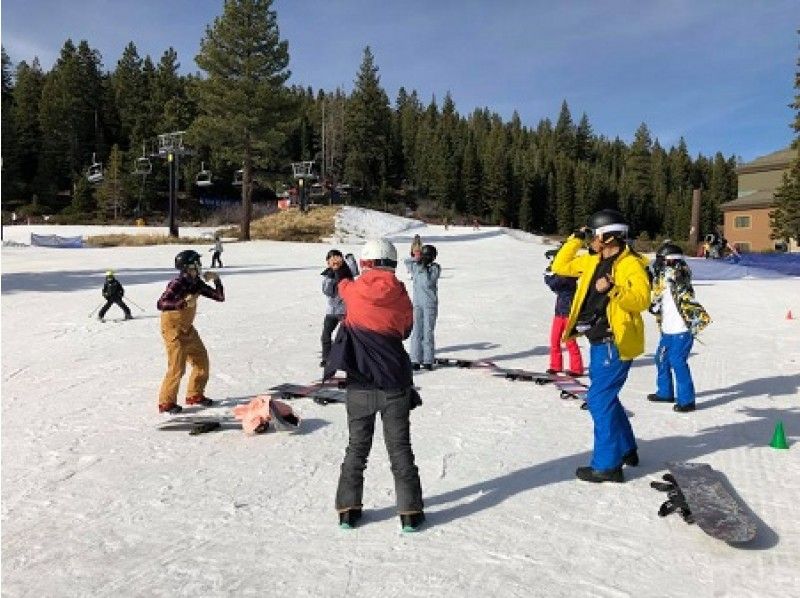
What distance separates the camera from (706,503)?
14.0ft

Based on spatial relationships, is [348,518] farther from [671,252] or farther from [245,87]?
[245,87]

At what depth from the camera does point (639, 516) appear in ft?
14.3

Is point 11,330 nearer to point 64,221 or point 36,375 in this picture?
point 36,375

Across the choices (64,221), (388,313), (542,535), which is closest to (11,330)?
(388,313)

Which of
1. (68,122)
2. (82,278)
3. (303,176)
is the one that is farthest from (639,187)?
(82,278)

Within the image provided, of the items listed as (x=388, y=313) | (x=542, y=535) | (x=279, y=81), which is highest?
(x=279, y=81)

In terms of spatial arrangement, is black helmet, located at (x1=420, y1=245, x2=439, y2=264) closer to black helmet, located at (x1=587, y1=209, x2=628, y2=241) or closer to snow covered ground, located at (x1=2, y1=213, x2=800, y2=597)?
snow covered ground, located at (x1=2, y1=213, x2=800, y2=597)

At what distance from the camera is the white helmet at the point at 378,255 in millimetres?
4238

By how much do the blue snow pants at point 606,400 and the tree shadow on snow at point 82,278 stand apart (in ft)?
49.7

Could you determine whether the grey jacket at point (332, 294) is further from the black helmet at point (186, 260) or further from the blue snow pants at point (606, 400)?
the blue snow pants at point (606, 400)

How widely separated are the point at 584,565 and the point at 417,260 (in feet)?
18.8

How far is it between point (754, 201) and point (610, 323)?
63490 mm

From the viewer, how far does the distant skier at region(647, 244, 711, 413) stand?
22.9 ft

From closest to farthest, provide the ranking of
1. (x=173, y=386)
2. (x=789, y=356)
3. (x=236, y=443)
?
(x=236, y=443) < (x=173, y=386) < (x=789, y=356)
